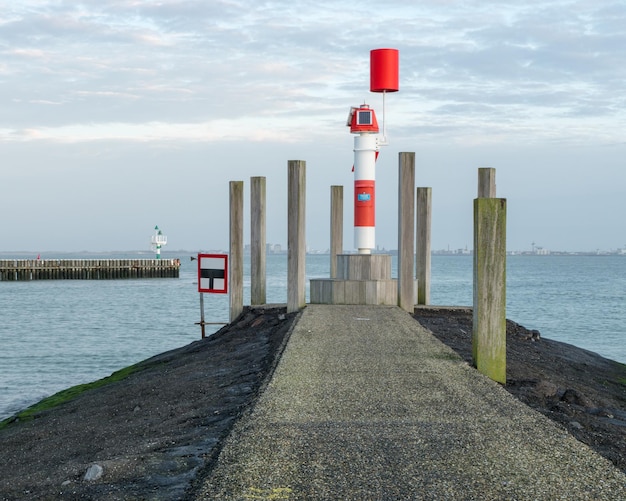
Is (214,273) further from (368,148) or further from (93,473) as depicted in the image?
(93,473)

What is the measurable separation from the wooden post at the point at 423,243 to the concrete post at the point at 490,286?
31.0 feet

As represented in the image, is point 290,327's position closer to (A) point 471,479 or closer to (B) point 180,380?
(B) point 180,380

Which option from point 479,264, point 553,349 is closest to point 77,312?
point 553,349

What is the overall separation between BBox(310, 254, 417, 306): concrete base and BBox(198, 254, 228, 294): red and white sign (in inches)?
72.3

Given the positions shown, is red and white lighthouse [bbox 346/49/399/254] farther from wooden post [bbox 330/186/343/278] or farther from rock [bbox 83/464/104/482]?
rock [bbox 83/464/104/482]

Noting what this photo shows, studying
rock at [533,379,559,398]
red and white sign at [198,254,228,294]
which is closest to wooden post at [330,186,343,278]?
red and white sign at [198,254,228,294]

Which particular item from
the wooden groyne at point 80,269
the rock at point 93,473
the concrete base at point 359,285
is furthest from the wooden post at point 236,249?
the wooden groyne at point 80,269

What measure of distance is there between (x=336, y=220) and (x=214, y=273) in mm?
5790

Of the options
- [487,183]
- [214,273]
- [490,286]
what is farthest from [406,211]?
[490,286]

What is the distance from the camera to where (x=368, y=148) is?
2022 cm

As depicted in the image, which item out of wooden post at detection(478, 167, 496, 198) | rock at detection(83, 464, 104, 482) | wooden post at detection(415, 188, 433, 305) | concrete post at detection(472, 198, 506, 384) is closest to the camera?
rock at detection(83, 464, 104, 482)

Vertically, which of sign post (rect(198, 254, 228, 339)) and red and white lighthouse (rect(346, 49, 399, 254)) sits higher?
red and white lighthouse (rect(346, 49, 399, 254))

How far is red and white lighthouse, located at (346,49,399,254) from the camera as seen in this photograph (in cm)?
2020

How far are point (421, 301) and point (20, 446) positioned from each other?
1134 centimetres
